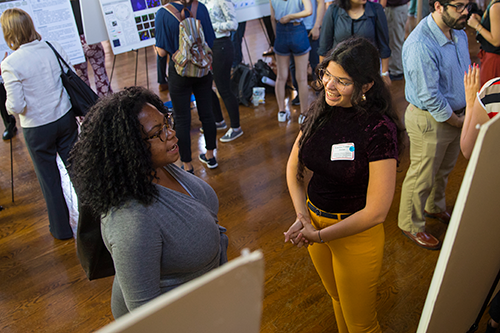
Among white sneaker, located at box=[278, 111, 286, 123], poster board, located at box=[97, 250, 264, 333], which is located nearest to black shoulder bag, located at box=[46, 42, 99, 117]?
white sneaker, located at box=[278, 111, 286, 123]

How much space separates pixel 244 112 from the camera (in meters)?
4.87

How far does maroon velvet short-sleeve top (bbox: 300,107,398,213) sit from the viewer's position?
1422 millimetres

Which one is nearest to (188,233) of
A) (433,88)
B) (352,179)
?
(352,179)

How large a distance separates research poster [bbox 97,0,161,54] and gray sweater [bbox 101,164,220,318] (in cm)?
316

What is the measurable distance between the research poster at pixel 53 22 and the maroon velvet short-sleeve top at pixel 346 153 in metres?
2.91

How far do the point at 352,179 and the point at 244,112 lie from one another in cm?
349

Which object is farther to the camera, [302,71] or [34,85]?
[302,71]

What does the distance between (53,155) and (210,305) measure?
9.00ft

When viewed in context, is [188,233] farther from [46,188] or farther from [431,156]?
[46,188]

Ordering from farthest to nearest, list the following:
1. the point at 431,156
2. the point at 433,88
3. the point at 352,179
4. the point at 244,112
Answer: the point at 244,112 < the point at 431,156 < the point at 433,88 < the point at 352,179

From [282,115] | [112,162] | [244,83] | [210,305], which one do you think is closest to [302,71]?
[282,115]

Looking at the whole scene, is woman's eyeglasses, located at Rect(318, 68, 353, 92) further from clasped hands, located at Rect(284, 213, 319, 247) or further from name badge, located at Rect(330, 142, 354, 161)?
clasped hands, located at Rect(284, 213, 319, 247)

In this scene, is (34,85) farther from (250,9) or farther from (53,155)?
(250,9)

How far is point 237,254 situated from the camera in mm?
2670
